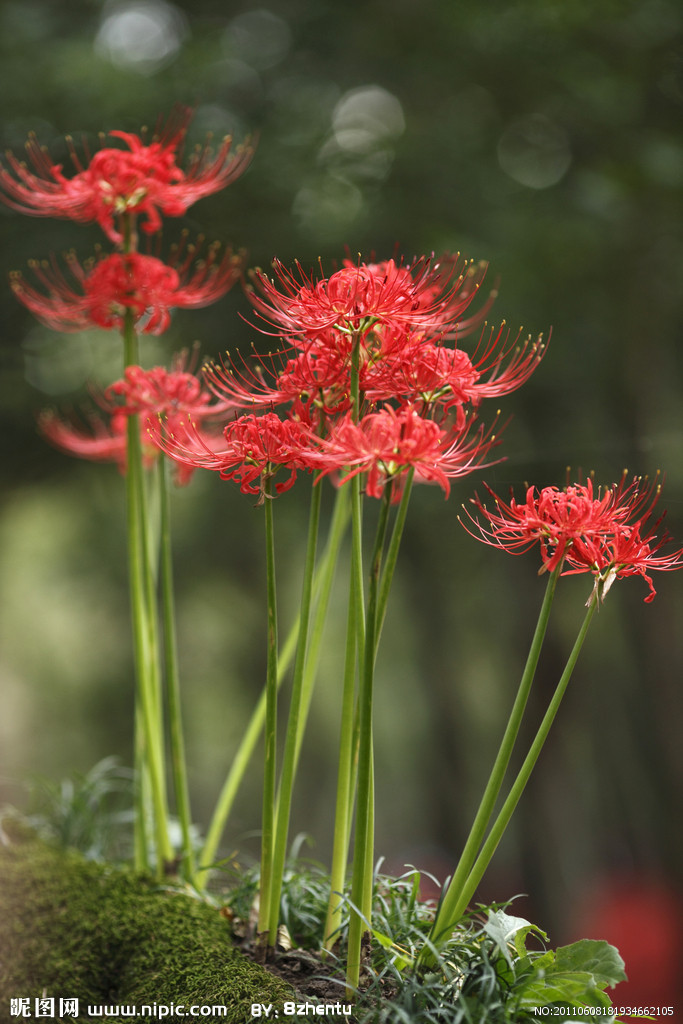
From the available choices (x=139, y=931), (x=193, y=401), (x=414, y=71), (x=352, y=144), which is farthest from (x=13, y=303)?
(x=139, y=931)

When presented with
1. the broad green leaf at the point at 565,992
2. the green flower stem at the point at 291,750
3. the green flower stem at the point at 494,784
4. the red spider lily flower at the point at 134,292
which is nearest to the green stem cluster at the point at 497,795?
the green flower stem at the point at 494,784

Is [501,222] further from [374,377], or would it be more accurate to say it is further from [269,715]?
[269,715]

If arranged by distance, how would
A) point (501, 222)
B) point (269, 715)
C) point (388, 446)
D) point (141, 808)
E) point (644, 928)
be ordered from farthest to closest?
point (501, 222) < point (644, 928) < point (141, 808) < point (269, 715) < point (388, 446)

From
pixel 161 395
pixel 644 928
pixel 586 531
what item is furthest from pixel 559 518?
pixel 644 928

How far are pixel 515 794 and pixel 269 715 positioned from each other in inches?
13.6

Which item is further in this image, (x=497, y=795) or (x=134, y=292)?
(x=134, y=292)

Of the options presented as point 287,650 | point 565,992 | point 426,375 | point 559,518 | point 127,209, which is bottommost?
point 565,992

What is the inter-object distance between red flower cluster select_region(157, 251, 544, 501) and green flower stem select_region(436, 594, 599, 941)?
26 centimetres

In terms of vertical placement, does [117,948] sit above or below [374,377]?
below

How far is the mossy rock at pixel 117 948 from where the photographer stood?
117 centimetres

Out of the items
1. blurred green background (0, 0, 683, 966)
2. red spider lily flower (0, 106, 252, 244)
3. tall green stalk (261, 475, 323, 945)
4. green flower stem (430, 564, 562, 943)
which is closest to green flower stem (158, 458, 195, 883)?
tall green stalk (261, 475, 323, 945)

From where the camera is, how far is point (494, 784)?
1025 mm

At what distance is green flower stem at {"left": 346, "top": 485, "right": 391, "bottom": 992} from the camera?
1012 millimetres

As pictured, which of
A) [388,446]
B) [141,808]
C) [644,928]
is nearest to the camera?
[388,446]
